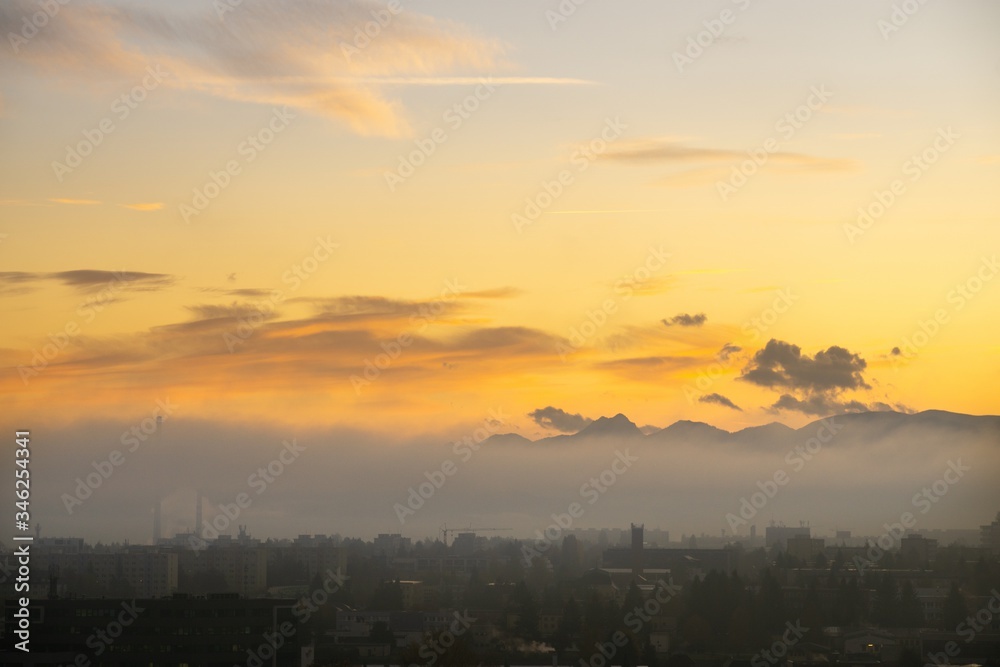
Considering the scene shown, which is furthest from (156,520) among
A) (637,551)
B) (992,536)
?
(992,536)

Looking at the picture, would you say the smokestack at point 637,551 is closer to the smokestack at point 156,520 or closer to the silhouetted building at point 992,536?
the silhouetted building at point 992,536

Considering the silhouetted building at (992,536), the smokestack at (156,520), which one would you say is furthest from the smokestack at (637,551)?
the smokestack at (156,520)

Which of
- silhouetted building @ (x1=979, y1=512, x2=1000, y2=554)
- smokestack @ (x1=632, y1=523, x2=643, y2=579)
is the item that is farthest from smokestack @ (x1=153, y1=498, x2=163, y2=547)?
silhouetted building @ (x1=979, y1=512, x2=1000, y2=554)

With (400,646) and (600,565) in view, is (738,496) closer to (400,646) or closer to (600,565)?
(600,565)

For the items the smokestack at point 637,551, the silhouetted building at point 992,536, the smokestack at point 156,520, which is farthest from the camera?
the smokestack at point 156,520

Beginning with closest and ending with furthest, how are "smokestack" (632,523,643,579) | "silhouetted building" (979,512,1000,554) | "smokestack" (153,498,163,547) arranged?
"silhouetted building" (979,512,1000,554)
"smokestack" (632,523,643,579)
"smokestack" (153,498,163,547)

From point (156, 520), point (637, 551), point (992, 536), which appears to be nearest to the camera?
point (992, 536)

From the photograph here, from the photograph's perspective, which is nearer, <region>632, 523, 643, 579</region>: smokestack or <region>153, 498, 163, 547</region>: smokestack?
<region>632, 523, 643, 579</region>: smokestack

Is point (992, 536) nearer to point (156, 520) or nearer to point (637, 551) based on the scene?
point (637, 551)

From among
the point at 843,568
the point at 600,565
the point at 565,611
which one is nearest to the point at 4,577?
the point at 565,611

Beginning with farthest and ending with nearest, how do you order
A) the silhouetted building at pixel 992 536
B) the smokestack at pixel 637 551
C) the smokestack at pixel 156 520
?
the smokestack at pixel 156 520
the smokestack at pixel 637 551
the silhouetted building at pixel 992 536

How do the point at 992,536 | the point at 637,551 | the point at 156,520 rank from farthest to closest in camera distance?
the point at 156,520
the point at 637,551
the point at 992,536

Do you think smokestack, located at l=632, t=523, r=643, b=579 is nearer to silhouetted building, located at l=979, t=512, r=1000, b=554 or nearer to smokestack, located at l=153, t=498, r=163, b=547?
silhouetted building, located at l=979, t=512, r=1000, b=554

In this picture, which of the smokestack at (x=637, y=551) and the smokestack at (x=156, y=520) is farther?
the smokestack at (x=156, y=520)
